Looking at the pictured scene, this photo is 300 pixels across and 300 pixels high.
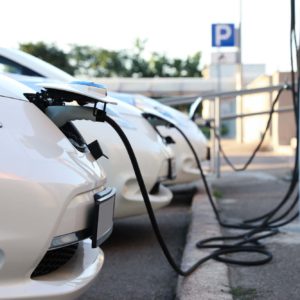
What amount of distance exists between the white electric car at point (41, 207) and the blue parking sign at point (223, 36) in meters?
11.0

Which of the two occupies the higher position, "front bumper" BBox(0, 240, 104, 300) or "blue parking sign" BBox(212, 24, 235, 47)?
"blue parking sign" BBox(212, 24, 235, 47)

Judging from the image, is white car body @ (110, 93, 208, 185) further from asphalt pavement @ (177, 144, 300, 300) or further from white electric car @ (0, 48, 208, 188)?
asphalt pavement @ (177, 144, 300, 300)

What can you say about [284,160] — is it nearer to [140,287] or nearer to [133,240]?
[133,240]

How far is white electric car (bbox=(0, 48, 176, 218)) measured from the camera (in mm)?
4453

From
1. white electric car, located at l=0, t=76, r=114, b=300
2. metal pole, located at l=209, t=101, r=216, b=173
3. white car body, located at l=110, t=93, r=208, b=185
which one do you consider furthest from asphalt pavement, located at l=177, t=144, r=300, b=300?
metal pole, located at l=209, t=101, r=216, b=173

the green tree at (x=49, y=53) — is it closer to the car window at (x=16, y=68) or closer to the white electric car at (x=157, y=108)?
the white electric car at (x=157, y=108)

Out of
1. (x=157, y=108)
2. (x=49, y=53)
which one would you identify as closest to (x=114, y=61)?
(x=49, y=53)

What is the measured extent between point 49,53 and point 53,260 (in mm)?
60141

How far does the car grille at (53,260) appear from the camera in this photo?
250cm

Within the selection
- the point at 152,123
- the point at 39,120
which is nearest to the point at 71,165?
the point at 39,120

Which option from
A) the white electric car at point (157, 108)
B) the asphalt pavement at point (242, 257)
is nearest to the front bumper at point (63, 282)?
the asphalt pavement at point (242, 257)

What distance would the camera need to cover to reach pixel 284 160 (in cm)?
1416

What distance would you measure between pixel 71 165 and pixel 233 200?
5451 mm

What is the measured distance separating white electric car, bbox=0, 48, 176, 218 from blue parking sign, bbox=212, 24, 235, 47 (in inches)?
334
